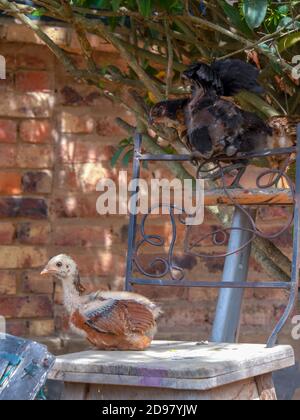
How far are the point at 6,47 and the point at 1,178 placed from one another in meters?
0.57

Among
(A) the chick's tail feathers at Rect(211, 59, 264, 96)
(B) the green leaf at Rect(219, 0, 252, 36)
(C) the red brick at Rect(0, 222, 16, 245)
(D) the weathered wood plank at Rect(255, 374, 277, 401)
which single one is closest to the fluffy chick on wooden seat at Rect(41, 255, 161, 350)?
(D) the weathered wood plank at Rect(255, 374, 277, 401)

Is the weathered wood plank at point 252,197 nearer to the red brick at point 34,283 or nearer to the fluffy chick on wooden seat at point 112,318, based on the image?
the fluffy chick on wooden seat at point 112,318

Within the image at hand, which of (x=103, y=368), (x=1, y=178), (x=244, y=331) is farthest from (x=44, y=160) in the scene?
(x=103, y=368)

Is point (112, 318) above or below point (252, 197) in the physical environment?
below

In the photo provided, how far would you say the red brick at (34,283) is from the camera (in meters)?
4.12

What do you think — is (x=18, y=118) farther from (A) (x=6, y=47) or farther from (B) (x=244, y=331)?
(B) (x=244, y=331)

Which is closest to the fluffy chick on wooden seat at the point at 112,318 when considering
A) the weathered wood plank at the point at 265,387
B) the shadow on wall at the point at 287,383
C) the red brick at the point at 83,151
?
the weathered wood plank at the point at 265,387

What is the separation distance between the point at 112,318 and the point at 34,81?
1781 mm

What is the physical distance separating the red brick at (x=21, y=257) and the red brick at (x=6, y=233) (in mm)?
22

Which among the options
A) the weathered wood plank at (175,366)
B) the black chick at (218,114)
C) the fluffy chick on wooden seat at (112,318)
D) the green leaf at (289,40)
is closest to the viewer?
the weathered wood plank at (175,366)

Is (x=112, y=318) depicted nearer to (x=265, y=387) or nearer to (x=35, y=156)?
(x=265, y=387)

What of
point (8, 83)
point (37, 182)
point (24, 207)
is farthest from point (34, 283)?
point (8, 83)

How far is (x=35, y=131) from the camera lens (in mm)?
4137

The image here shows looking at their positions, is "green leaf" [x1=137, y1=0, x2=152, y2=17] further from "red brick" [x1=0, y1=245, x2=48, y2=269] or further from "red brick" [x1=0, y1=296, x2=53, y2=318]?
"red brick" [x1=0, y1=296, x2=53, y2=318]
